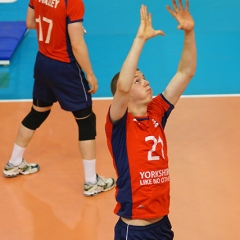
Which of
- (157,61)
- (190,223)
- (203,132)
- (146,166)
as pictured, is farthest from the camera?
(157,61)

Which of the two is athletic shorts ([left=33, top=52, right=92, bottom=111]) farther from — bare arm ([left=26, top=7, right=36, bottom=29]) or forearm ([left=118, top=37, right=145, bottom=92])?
forearm ([left=118, top=37, right=145, bottom=92])

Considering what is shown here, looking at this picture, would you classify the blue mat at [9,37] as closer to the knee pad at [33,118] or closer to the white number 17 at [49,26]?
the knee pad at [33,118]

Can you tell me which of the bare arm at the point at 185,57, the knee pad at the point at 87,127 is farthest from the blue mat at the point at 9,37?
the bare arm at the point at 185,57

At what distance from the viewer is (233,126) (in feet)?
17.3

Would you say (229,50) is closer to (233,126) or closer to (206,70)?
(206,70)

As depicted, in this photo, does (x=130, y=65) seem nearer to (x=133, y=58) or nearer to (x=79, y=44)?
(x=133, y=58)

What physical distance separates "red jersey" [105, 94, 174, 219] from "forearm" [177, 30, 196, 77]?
401 mm

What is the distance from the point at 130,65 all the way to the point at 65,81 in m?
1.48

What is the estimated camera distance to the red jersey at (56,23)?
378 cm

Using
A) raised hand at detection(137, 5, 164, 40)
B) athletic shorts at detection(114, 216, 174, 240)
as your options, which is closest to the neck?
raised hand at detection(137, 5, 164, 40)

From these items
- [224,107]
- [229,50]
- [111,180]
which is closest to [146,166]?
[111,180]

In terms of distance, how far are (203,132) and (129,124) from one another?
2.46 m

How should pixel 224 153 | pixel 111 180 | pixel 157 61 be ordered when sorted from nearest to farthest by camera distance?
pixel 111 180 → pixel 224 153 → pixel 157 61

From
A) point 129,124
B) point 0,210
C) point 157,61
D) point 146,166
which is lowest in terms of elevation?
point 0,210
